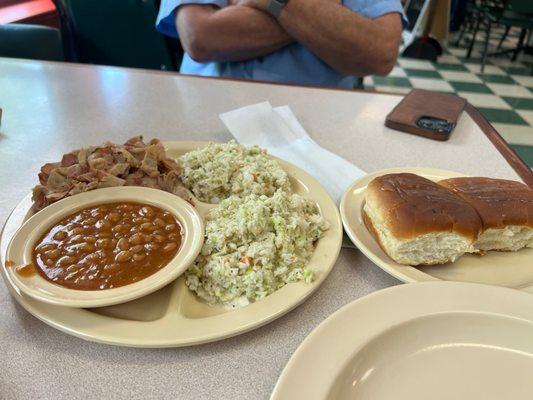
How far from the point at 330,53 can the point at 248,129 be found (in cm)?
74

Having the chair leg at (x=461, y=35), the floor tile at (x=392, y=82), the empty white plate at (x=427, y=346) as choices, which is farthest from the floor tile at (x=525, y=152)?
the chair leg at (x=461, y=35)

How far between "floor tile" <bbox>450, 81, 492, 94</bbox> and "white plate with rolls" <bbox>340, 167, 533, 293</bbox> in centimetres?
508

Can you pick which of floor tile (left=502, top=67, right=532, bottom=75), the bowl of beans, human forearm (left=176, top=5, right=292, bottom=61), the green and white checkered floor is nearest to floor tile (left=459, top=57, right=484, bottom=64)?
the green and white checkered floor

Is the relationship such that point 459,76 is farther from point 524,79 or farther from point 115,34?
point 115,34

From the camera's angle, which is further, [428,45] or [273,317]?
[428,45]

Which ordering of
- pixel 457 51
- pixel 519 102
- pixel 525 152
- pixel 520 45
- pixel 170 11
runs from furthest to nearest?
pixel 457 51, pixel 520 45, pixel 519 102, pixel 525 152, pixel 170 11

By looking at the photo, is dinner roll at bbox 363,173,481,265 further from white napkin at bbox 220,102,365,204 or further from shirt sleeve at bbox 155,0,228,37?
shirt sleeve at bbox 155,0,228,37

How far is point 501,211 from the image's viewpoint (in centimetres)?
102

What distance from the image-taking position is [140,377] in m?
0.78

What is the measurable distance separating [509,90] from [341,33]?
4.64m

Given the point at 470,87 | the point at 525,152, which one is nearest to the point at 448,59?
the point at 470,87

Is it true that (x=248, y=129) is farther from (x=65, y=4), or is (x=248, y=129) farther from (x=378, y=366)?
(x=65, y=4)

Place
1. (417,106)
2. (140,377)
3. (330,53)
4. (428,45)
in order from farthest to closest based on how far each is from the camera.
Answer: (428,45) → (330,53) → (417,106) → (140,377)

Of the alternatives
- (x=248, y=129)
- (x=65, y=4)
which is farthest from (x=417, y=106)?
(x=65, y=4)
